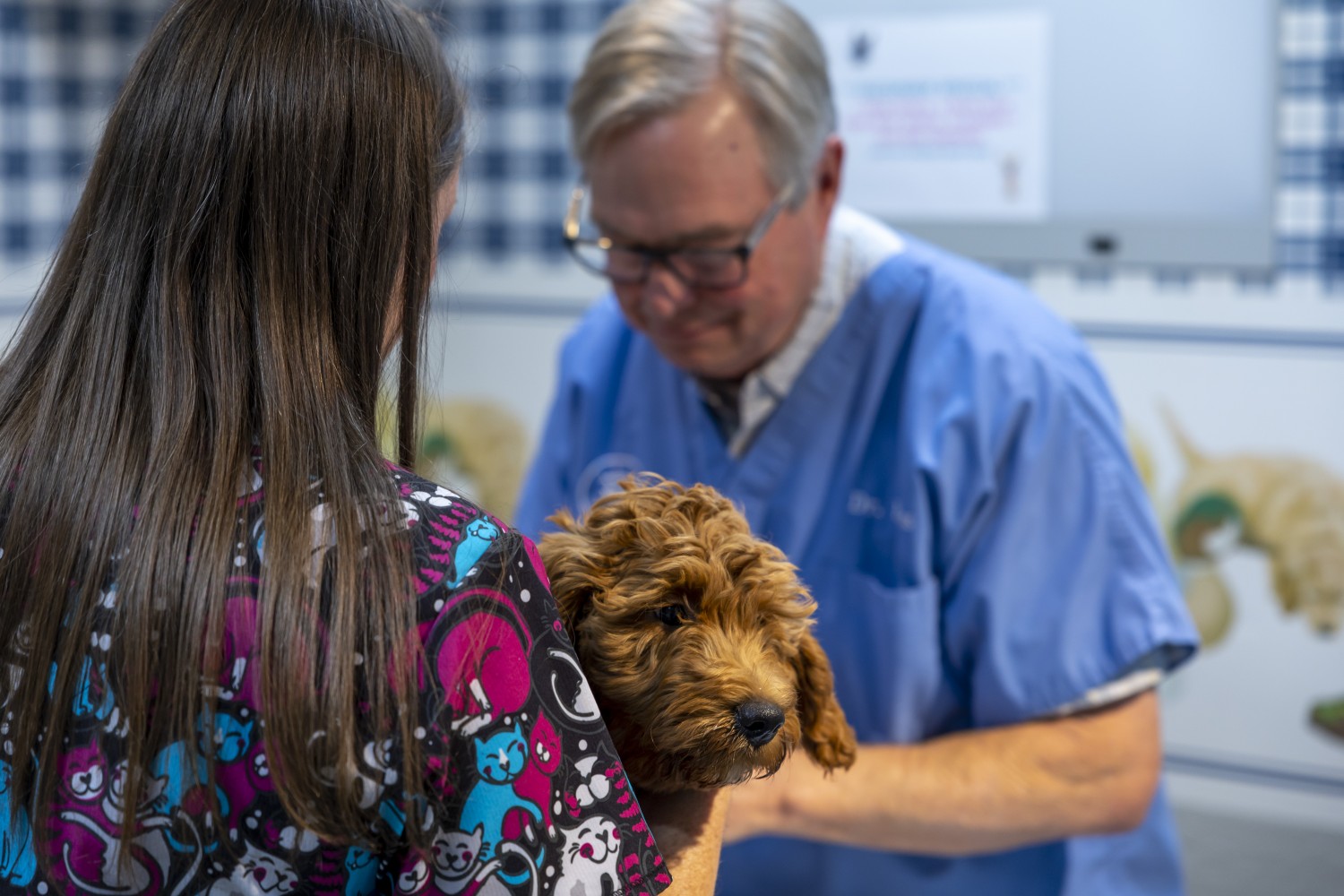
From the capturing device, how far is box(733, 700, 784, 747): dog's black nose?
734 millimetres

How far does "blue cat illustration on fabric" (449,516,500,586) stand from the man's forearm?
2.37 feet

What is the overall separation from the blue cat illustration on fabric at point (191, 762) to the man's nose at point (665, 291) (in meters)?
0.90

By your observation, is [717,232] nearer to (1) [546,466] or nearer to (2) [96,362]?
(1) [546,466]

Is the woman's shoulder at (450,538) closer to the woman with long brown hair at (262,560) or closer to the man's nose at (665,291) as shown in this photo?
the woman with long brown hair at (262,560)

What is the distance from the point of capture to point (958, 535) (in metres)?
1.37

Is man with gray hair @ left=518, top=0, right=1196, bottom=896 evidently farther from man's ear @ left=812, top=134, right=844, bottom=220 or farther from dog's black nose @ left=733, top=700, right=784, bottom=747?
dog's black nose @ left=733, top=700, right=784, bottom=747

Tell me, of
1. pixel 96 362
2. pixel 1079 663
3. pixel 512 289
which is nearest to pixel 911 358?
pixel 1079 663

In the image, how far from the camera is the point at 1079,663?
131 centimetres

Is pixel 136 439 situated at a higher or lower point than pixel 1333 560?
higher

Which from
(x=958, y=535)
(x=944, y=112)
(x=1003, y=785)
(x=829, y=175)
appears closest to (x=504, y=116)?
(x=944, y=112)

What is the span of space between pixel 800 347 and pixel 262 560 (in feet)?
3.26

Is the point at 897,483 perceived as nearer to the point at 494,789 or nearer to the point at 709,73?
the point at 709,73

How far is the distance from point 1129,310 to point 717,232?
62.0 inches

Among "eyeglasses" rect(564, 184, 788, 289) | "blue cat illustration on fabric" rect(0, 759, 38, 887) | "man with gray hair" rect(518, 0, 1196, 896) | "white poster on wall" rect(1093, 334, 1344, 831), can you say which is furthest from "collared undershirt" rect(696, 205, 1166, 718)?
"white poster on wall" rect(1093, 334, 1344, 831)
